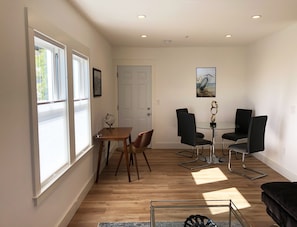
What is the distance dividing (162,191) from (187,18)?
2.39m

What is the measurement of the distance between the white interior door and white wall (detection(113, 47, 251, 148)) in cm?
14

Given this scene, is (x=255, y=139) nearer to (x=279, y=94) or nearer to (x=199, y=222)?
(x=279, y=94)

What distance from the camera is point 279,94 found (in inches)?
164

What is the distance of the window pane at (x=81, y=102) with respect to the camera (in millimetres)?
3223

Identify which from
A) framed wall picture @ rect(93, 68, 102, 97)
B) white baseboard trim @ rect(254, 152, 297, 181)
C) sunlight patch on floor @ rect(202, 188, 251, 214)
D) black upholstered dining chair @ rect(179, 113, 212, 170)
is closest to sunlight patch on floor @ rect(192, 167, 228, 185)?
black upholstered dining chair @ rect(179, 113, 212, 170)

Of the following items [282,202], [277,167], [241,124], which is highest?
[241,124]

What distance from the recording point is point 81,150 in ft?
10.9

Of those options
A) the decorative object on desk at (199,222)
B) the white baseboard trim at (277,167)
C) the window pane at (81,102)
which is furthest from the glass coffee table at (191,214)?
the white baseboard trim at (277,167)

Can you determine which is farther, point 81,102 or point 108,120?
point 108,120

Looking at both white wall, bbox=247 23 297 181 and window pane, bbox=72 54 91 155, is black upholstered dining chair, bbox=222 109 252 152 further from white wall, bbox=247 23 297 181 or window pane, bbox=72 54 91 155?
window pane, bbox=72 54 91 155

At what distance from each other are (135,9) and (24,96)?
5.93 feet

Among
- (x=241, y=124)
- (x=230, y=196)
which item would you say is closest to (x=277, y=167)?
(x=241, y=124)

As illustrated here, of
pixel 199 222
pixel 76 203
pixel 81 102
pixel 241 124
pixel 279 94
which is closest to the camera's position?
pixel 199 222

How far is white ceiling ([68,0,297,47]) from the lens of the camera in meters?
2.80
